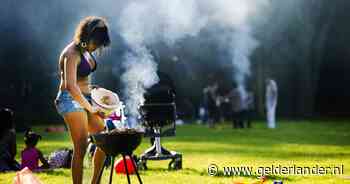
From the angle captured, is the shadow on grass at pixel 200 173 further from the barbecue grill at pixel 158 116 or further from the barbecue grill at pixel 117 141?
the barbecue grill at pixel 117 141

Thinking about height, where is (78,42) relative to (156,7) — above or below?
below

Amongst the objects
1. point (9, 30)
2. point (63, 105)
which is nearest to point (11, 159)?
point (63, 105)

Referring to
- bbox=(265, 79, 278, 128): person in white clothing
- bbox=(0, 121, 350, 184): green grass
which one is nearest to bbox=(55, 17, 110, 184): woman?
bbox=(0, 121, 350, 184): green grass

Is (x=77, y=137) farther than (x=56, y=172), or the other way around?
(x=56, y=172)

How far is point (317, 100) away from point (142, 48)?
21836 millimetres

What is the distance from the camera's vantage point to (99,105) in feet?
22.9

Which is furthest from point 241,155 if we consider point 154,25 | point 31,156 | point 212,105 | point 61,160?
point 212,105

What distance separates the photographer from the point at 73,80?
6.92 metres

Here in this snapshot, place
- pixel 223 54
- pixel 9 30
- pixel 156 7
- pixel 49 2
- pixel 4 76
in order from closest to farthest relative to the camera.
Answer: pixel 156 7, pixel 49 2, pixel 9 30, pixel 4 76, pixel 223 54

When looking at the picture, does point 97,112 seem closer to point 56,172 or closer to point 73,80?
point 73,80

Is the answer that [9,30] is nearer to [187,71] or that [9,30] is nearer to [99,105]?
[187,71]

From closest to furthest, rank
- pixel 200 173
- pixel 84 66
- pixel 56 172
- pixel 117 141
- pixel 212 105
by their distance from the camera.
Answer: pixel 117 141, pixel 84 66, pixel 200 173, pixel 56 172, pixel 212 105

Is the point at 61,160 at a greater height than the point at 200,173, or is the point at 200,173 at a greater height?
the point at 61,160

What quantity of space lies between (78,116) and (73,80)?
0.41 m
